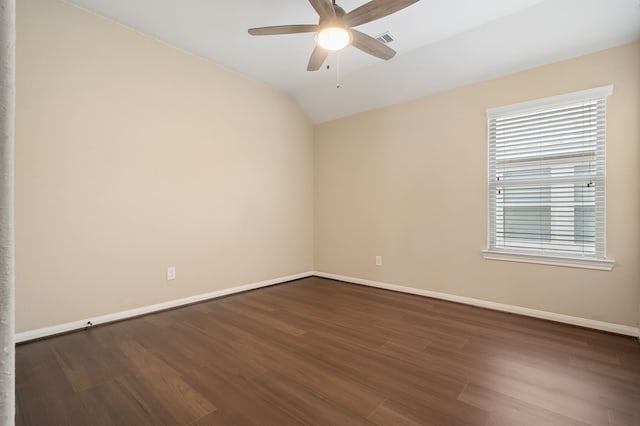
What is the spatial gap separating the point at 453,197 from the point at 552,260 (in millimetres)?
1088

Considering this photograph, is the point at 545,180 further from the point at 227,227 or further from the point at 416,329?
the point at 227,227

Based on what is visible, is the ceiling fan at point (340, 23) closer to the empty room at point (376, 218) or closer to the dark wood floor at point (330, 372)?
the empty room at point (376, 218)

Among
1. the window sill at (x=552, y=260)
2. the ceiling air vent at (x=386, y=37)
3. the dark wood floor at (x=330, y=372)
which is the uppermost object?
the ceiling air vent at (x=386, y=37)

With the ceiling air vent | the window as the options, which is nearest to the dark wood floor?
the window

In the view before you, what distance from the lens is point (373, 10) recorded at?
192cm

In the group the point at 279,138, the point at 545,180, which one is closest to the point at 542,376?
the point at 545,180

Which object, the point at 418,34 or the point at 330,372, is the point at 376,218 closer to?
the point at 418,34

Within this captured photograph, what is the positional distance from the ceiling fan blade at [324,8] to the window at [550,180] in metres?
2.08

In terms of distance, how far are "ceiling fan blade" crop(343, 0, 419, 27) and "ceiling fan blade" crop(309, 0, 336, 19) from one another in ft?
0.37

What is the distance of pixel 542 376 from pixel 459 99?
274 cm

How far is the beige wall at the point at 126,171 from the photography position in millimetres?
2322

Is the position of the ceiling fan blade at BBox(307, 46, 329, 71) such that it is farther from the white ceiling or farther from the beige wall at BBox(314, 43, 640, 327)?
the beige wall at BBox(314, 43, 640, 327)

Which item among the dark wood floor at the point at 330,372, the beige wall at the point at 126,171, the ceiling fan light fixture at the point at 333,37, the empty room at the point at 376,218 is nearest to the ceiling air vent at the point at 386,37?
the empty room at the point at 376,218

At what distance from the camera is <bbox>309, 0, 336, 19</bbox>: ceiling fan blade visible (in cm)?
184
